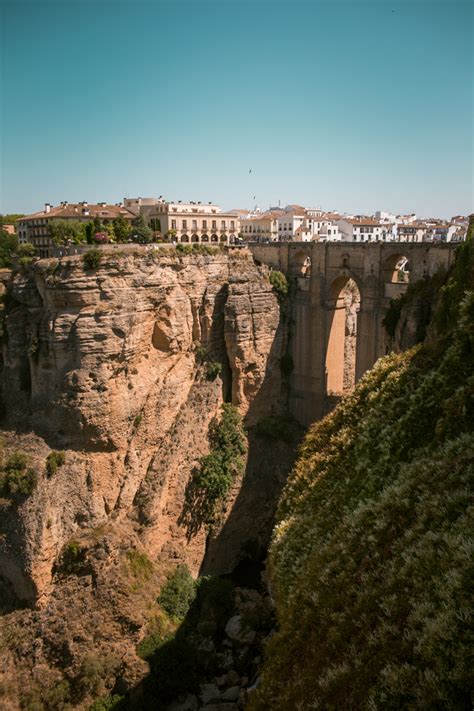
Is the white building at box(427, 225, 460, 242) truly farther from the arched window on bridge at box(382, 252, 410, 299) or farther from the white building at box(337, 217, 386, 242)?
the arched window on bridge at box(382, 252, 410, 299)

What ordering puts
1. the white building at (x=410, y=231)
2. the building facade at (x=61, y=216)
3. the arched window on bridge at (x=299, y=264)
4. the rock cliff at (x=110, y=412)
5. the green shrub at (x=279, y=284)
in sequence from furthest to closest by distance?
the white building at (x=410, y=231) < the building facade at (x=61, y=216) < the arched window on bridge at (x=299, y=264) < the green shrub at (x=279, y=284) < the rock cliff at (x=110, y=412)

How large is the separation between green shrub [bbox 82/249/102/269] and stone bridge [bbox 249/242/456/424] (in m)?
10.5

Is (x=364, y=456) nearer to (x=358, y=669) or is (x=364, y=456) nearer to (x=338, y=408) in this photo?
(x=338, y=408)

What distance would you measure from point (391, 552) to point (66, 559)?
15.5 metres

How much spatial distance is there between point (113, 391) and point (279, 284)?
34.5ft

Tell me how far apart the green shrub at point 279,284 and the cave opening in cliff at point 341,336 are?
2595mm

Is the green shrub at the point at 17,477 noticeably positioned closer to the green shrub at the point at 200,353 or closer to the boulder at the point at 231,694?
the green shrub at the point at 200,353

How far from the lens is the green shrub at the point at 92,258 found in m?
20.5

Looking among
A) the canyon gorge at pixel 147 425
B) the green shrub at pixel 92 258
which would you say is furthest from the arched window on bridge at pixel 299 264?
the green shrub at pixel 92 258

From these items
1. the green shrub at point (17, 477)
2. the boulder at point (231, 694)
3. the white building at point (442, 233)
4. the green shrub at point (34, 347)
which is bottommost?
the boulder at point (231, 694)

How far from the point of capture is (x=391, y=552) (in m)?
6.55

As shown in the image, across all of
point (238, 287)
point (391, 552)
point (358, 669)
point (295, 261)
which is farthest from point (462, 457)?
point (295, 261)

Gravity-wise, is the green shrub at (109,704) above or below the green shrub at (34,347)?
below

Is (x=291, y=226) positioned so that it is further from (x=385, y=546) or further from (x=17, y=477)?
(x=385, y=546)
